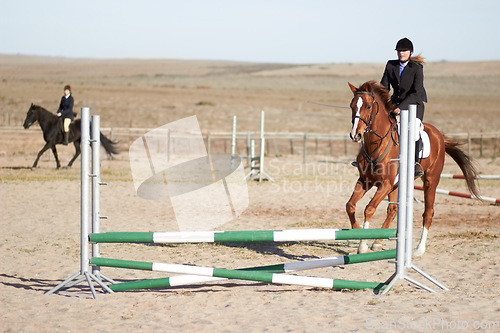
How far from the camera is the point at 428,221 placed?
289 inches

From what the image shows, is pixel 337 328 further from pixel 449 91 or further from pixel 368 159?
pixel 449 91

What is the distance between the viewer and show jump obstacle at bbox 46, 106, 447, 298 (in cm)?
488

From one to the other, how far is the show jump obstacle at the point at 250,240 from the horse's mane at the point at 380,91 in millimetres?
1328

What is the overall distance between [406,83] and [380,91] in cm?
44

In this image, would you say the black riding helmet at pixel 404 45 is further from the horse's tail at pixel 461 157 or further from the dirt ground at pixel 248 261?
the dirt ground at pixel 248 261

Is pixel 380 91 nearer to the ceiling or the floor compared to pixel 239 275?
nearer to the ceiling

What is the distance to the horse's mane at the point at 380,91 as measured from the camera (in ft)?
20.9

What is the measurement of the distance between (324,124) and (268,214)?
27.8 m

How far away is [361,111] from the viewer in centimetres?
609

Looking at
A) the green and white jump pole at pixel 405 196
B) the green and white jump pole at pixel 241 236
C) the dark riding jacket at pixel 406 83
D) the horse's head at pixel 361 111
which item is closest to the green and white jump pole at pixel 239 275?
the green and white jump pole at pixel 405 196

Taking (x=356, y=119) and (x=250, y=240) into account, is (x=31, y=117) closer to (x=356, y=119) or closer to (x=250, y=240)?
(x=356, y=119)
